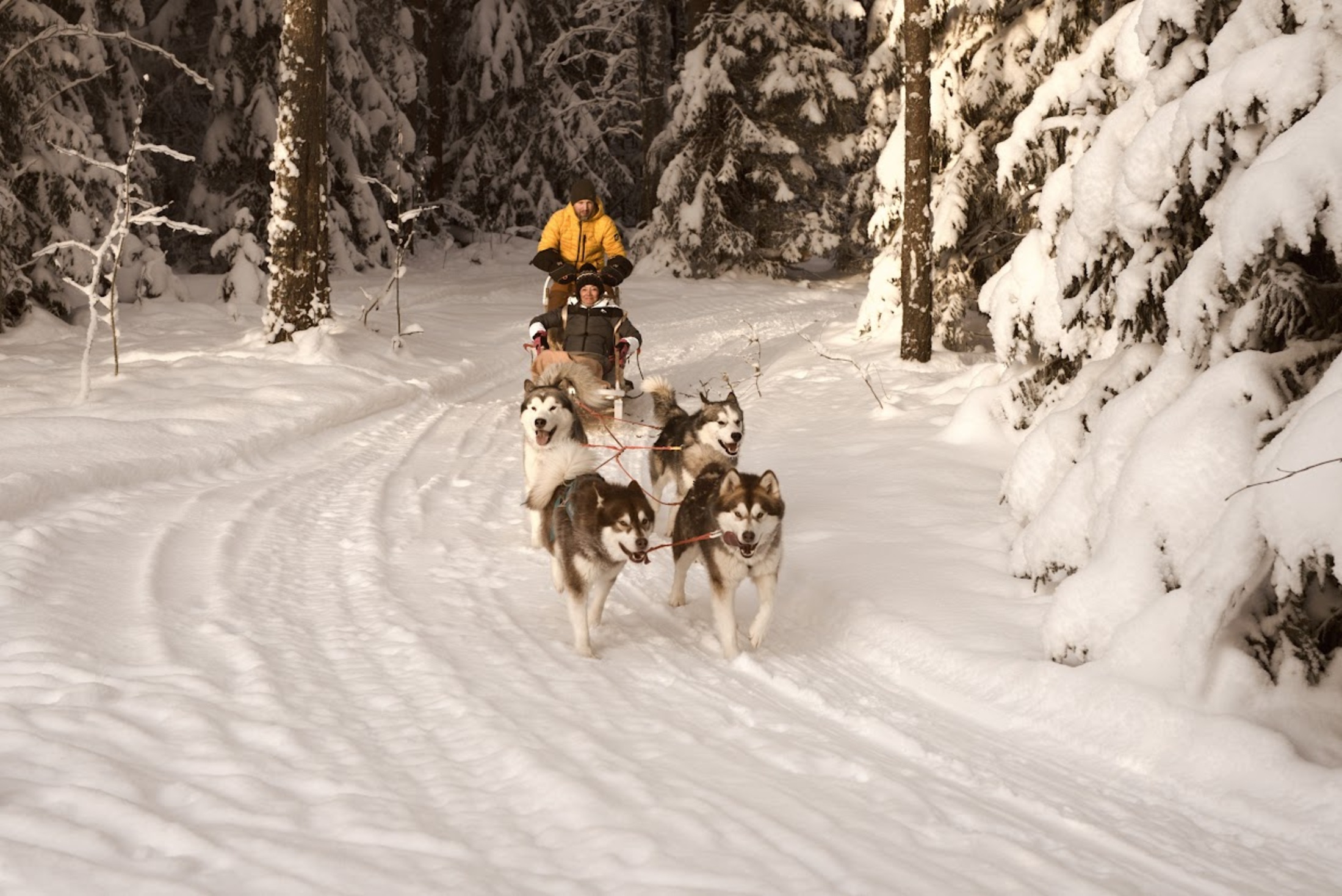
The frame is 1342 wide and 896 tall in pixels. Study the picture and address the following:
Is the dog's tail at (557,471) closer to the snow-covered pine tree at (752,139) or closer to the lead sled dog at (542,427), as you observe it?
the lead sled dog at (542,427)

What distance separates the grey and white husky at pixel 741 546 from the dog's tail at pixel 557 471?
814 millimetres

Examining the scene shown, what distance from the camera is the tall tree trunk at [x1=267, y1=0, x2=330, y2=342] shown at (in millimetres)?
12703

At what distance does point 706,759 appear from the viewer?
4.05 meters

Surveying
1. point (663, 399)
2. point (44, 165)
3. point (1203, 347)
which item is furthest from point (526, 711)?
point (44, 165)

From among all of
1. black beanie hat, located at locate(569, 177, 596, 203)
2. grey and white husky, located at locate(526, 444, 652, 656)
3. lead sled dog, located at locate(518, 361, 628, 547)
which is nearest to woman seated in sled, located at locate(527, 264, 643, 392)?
black beanie hat, located at locate(569, 177, 596, 203)

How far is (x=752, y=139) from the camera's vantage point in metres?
23.7

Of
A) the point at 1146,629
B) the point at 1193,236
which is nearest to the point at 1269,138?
the point at 1193,236

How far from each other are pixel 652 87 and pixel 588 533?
924 inches

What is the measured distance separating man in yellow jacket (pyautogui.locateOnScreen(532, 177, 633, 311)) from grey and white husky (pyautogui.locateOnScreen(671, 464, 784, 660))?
5.90 meters

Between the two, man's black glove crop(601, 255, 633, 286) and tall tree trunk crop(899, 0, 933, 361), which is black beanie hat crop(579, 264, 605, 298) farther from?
tall tree trunk crop(899, 0, 933, 361)

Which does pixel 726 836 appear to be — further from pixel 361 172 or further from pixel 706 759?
pixel 361 172

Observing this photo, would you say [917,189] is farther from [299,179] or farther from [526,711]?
[526,711]

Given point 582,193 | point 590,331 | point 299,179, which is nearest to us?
point 590,331

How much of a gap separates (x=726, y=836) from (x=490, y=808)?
789 millimetres
